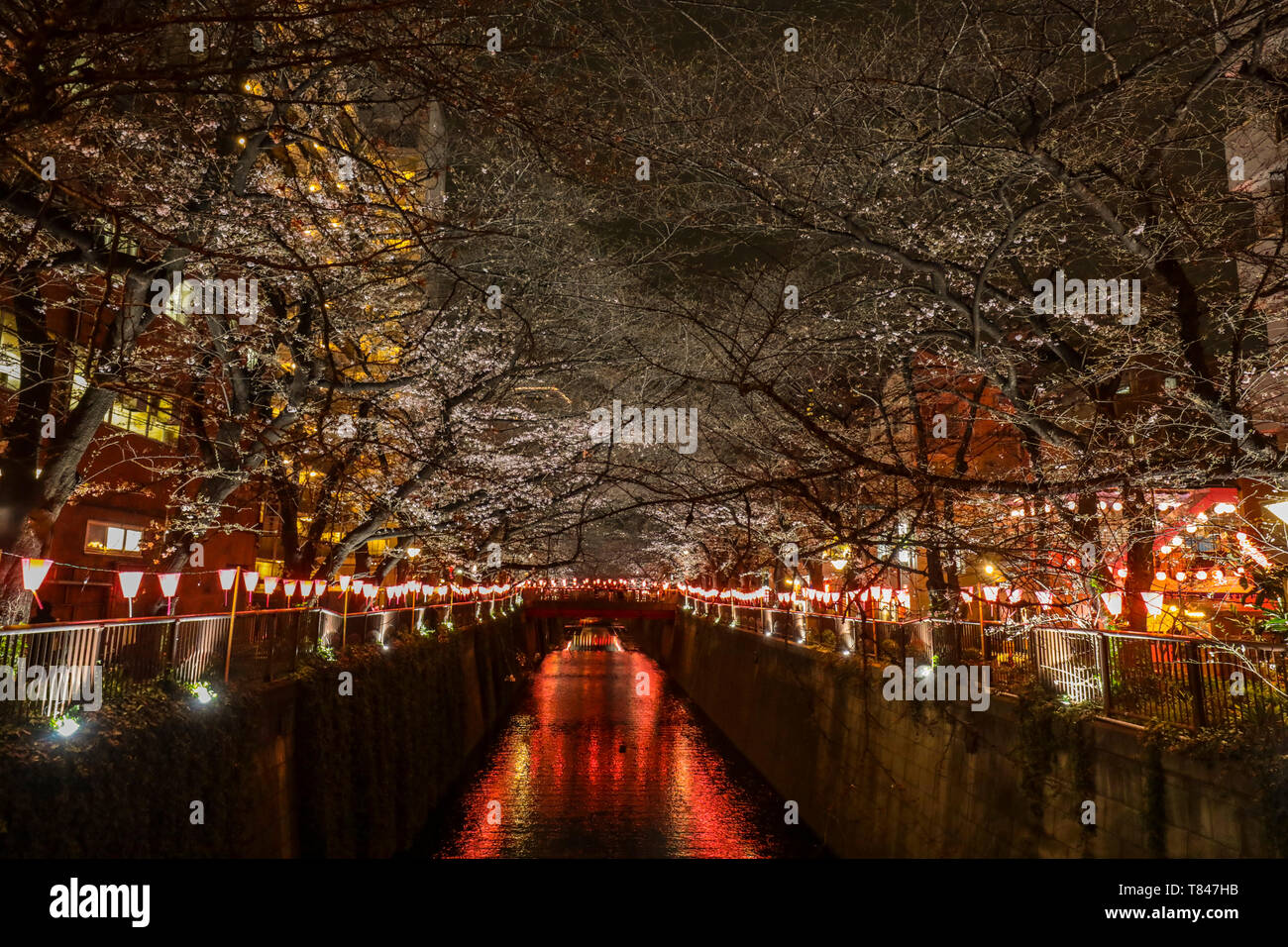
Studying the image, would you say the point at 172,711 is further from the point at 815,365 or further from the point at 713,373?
the point at 815,365

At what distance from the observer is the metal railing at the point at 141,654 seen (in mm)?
7105

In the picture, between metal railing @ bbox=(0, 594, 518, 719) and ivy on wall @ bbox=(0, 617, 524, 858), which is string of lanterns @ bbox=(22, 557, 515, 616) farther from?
ivy on wall @ bbox=(0, 617, 524, 858)

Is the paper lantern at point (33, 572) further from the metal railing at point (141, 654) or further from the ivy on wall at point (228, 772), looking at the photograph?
the ivy on wall at point (228, 772)

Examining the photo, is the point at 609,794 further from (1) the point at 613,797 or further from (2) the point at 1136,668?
(2) the point at 1136,668

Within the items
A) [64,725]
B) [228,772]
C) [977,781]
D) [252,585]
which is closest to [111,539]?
[252,585]

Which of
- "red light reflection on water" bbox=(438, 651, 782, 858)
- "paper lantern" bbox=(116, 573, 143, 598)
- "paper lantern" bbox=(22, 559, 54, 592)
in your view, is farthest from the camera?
"red light reflection on water" bbox=(438, 651, 782, 858)

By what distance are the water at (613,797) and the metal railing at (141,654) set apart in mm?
7975

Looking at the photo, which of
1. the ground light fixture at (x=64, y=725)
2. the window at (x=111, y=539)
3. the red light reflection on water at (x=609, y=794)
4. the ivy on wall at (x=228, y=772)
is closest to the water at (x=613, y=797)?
the red light reflection on water at (x=609, y=794)

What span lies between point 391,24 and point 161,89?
213cm

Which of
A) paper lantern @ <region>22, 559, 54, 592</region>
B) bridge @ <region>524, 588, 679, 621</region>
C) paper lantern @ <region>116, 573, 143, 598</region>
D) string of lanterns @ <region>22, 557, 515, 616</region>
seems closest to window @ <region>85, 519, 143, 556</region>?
string of lanterns @ <region>22, 557, 515, 616</region>

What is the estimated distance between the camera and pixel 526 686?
50.7 metres

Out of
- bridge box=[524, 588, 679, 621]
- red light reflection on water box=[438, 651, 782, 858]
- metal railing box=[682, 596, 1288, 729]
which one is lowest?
red light reflection on water box=[438, 651, 782, 858]

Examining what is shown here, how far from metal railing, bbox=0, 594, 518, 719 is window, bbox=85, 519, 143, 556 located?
1095 cm

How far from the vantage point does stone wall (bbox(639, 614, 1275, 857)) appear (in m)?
7.47
